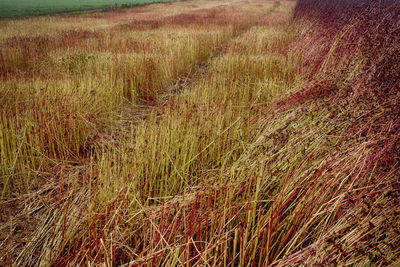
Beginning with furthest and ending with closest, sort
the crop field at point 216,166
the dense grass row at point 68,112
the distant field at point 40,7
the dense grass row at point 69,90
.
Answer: the distant field at point 40,7 → the dense grass row at point 69,90 → the dense grass row at point 68,112 → the crop field at point 216,166

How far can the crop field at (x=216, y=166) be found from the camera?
3.88 feet

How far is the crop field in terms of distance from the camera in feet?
3.88

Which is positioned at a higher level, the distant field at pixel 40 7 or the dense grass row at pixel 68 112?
the distant field at pixel 40 7

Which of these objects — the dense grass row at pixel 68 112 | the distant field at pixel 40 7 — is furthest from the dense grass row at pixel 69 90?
the distant field at pixel 40 7

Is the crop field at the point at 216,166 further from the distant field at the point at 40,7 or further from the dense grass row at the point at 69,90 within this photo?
the distant field at the point at 40,7

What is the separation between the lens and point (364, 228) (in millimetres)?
1079

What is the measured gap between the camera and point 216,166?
2.21 meters

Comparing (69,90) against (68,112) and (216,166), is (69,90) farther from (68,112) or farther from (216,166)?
(216,166)

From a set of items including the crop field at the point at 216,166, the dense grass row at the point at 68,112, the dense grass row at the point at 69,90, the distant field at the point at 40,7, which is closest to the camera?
the crop field at the point at 216,166

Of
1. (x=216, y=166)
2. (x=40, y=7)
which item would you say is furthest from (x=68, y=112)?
(x=40, y=7)

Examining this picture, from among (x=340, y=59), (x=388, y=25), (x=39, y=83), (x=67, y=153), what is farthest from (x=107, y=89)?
(x=388, y=25)

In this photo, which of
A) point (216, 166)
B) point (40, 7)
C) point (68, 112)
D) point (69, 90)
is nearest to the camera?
point (216, 166)

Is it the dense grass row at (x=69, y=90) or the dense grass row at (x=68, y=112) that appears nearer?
the dense grass row at (x=68, y=112)

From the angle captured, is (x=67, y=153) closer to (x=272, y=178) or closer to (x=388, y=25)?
(x=272, y=178)
